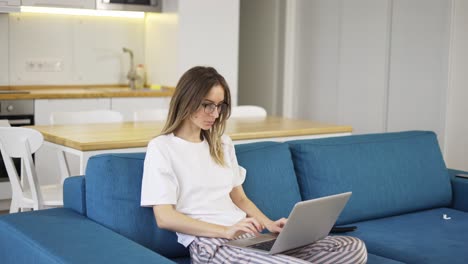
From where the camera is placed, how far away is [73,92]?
572 cm

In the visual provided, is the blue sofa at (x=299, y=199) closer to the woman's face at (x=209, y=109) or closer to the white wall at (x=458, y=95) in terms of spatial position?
the woman's face at (x=209, y=109)

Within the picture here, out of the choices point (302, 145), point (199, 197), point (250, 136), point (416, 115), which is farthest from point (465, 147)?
point (199, 197)

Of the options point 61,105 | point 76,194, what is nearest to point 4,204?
point 61,105

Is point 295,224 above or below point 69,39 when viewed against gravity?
below

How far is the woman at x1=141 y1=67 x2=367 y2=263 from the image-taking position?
8.02 feet

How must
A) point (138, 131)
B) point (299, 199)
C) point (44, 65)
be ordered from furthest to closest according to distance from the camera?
1. point (44, 65)
2. point (138, 131)
3. point (299, 199)

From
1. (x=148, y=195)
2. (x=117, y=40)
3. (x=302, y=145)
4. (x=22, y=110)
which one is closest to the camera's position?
(x=148, y=195)

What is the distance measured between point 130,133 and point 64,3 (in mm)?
2270

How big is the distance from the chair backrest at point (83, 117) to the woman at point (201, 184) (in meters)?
2.09

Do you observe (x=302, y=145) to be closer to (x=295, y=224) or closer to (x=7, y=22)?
(x=295, y=224)

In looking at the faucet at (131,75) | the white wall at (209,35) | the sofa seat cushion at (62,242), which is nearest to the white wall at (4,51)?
the faucet at (131,75)

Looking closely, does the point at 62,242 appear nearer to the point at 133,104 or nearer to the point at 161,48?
the point at 133,104

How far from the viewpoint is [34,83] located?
6102 mm

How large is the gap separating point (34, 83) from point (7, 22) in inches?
21.5
